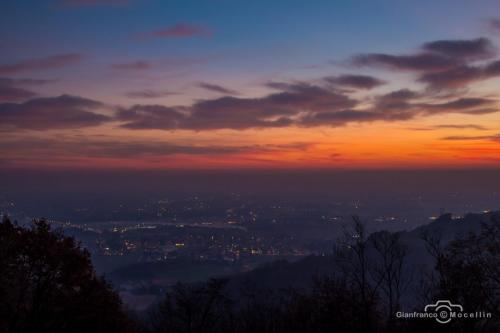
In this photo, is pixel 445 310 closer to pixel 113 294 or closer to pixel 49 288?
pixel 113 294

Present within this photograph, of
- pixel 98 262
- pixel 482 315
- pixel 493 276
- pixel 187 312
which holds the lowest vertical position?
pixel 98 262

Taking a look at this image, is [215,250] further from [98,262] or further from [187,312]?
[187,312]

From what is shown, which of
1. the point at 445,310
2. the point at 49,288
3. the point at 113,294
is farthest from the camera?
the point at 113,294

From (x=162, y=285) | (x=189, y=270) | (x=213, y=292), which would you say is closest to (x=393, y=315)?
(x=213, y=292)

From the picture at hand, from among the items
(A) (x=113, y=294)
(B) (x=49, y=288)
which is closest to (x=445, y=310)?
(A) (x=113, y=294)

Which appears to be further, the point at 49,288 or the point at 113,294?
the point at 113,294

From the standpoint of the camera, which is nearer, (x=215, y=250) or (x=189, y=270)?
(x=189, y=270)
